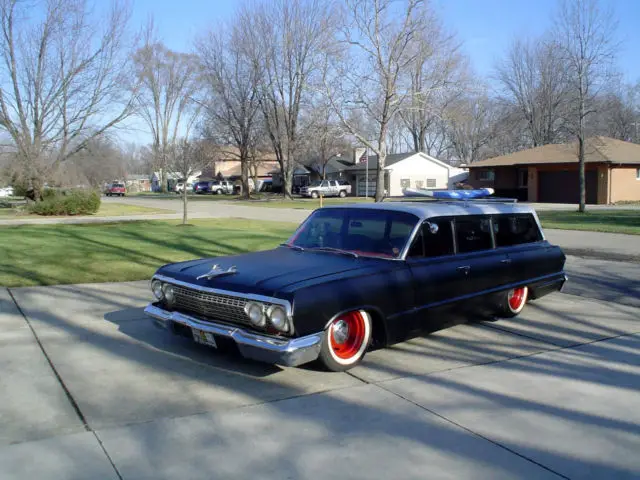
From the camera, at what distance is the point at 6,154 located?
28156mm

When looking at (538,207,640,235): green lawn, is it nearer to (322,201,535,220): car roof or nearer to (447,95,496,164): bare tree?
(322,201,535,220): car roof

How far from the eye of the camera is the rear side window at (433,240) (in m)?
5.84

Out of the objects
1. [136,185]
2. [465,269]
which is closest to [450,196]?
[465,269]

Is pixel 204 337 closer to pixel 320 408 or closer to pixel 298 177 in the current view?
pixel 320 408

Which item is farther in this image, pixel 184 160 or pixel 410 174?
pixel 410 174

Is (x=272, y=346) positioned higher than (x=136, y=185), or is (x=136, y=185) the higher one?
(x=136, y=185)

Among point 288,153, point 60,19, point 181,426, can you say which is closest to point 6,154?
point 60,19

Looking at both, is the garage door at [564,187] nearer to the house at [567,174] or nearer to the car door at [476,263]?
the house at [567,174]

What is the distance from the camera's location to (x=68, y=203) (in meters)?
28.9

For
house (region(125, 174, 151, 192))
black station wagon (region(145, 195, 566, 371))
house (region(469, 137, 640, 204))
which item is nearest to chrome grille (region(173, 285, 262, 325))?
black station wagon (region(145, 195, 566, 371))

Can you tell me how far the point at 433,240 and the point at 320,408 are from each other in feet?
7.67

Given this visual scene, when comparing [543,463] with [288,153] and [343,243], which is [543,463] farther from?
[288,153]

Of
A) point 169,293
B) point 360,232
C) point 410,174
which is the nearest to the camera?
point 169,293

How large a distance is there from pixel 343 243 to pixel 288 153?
1674 inches
